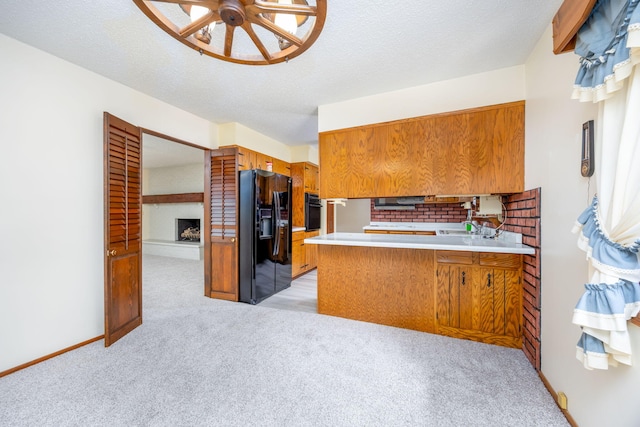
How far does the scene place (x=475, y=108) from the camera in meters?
2.38

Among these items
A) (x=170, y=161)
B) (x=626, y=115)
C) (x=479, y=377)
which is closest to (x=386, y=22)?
(x=626, y=115)

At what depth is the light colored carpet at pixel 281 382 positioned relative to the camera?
1451 mm

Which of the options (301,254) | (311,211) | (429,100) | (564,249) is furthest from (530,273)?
(311,211)

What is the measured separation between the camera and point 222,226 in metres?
3.56

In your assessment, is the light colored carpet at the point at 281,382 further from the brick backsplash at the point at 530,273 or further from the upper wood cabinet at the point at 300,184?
the upper wood cabinet at the point at 300,184

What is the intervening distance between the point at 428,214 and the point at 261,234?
2.77 meters

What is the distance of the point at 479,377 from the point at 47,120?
395 centimetres

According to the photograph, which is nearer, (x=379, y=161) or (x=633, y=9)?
(x=633, y=9)

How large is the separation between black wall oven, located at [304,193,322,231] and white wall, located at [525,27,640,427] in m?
3.52

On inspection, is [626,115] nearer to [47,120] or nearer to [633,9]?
[633,9]

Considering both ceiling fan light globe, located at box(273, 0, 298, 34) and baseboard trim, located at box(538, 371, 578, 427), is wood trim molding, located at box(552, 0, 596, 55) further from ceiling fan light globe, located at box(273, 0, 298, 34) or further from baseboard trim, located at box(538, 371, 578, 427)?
baseboard trim, located at box(538, 371, 578, 427)

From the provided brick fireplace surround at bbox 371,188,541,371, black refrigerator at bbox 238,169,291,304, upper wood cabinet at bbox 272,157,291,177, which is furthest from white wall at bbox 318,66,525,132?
upper wood cabinet at bbox 272,157,291,177

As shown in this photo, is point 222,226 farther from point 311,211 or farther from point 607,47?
point 607,47

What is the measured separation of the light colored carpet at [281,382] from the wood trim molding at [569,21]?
195 cm
